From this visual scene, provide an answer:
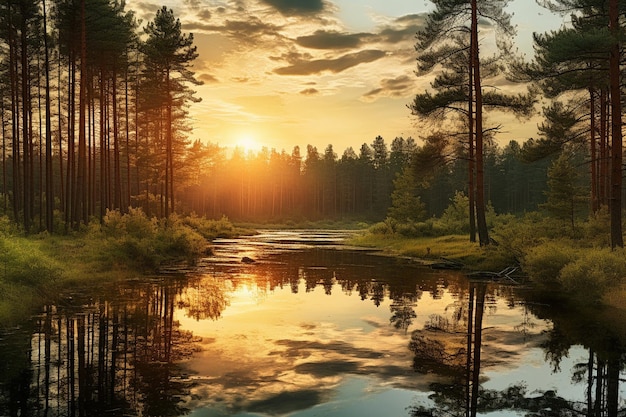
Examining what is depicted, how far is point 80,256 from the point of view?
70.1 feet

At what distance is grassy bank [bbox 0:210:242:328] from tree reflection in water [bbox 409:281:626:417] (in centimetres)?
952

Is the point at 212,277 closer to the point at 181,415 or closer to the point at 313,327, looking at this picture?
the point at 313,327

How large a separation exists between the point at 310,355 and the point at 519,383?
3842 millimetres

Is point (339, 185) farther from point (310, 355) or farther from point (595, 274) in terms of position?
point (310, 355)

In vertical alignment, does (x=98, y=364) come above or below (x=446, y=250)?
below

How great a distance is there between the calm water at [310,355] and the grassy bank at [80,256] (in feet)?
Answer: 2.87

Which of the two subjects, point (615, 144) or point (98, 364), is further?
point (615, 144)

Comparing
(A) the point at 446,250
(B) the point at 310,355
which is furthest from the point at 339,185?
(B) the point at 310,355

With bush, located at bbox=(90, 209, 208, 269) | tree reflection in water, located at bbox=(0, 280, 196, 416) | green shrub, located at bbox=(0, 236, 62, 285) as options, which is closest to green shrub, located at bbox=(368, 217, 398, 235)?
bush, located at bbox=(90, 209, 208, 269)

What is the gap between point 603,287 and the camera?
15008 millimetres

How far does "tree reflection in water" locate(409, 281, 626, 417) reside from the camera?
721cm

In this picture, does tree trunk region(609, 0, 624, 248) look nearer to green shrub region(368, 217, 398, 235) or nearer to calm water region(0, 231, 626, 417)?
calm water region(0, 231, 626, 417)

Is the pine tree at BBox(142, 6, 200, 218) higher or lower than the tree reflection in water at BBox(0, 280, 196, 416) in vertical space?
higher

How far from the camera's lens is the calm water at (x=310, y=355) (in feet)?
23.8
